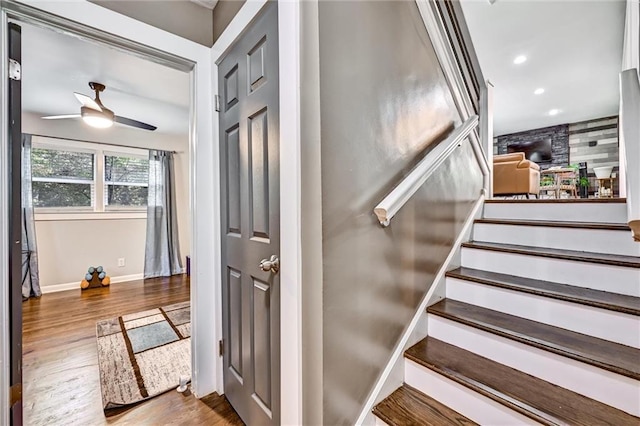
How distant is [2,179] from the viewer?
3.70 ft

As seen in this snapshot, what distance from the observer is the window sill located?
365 cm

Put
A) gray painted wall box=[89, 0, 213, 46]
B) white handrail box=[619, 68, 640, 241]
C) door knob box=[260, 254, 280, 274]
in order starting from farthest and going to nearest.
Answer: gray painted wall box=[89, 0, 213, 46], door knob box=[260, 254, 280, 274], white handrail box=[619, 68, 640, 241]

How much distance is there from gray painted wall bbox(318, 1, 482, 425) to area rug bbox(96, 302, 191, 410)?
137cm

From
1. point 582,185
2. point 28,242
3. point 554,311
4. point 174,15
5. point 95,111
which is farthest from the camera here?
point 582,185

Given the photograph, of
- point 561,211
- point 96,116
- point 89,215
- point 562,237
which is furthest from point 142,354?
point 561,211

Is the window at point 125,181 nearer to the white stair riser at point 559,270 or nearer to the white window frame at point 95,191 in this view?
the white window frame at point 95,191

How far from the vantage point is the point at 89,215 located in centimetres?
400

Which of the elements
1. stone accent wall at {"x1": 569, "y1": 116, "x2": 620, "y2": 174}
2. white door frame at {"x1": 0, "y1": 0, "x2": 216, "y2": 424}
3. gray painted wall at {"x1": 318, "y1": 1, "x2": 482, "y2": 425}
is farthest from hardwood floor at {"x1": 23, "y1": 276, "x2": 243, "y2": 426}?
stone accent wall at {"x1": 569, "y1": 116, "x2": 620, "y2": 174}

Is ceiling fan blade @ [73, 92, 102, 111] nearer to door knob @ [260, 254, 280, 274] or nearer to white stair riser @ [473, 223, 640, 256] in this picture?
door knob @ [260, 254, 280, 274]

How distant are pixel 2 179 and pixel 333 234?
1366 millimetres

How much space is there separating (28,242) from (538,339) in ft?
16.5

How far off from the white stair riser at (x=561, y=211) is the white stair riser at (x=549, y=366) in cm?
114

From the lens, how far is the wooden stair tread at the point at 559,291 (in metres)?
1.13

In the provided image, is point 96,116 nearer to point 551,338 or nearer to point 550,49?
point 551,338
